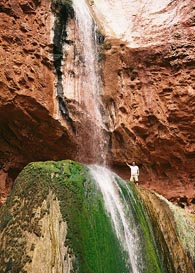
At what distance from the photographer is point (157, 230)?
26.7 feet

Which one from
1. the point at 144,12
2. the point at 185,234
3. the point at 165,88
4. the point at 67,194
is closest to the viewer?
the point at 67,194

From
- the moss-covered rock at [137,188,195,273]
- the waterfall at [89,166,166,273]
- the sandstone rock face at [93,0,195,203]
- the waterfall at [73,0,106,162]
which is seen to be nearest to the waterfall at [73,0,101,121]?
the waterfall at [73,0,106,162]

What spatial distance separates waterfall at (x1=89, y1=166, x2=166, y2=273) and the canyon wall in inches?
185

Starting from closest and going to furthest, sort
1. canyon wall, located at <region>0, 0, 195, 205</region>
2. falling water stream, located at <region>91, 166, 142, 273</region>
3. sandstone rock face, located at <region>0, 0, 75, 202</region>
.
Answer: falling water stream, located at <region>91, 166, 142, 273</region>, sandstone rock face, located at <region>0, 0, 75, 202</region>, canyon wall, located at <region>0, 0, 195, 205</region>

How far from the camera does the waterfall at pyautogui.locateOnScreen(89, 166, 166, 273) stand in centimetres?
677

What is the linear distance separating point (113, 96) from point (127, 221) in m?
6.87

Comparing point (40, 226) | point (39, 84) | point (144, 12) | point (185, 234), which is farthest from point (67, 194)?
point (144, 12)

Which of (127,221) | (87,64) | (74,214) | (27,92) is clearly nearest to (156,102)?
(87,64)

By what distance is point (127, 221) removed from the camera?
286 inches

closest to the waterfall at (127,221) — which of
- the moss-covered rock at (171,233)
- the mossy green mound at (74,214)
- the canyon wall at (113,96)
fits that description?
the mossy green mound at (74,214)

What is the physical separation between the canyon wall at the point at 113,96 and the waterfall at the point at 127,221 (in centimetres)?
470

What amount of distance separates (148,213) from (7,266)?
11.2 ft

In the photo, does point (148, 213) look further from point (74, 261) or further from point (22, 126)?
point (22, 126)

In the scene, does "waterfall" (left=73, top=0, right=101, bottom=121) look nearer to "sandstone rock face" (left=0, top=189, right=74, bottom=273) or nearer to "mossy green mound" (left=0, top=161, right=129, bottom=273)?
"mossy green mound" (left=0, top=161, right=129, bottom=273)
